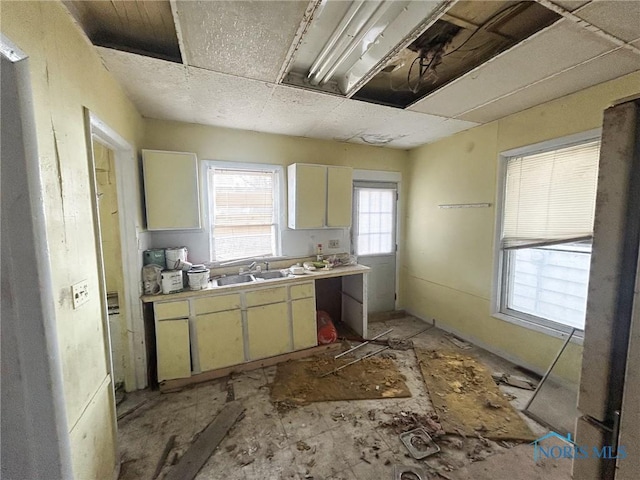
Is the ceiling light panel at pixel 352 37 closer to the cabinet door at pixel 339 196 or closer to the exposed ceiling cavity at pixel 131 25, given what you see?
the exposed ceiling cavity at pixel 131 25

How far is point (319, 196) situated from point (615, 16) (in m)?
2.57

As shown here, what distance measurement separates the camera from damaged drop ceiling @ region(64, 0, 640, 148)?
4.55ft

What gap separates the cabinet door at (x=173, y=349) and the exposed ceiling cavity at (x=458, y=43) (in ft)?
9.22

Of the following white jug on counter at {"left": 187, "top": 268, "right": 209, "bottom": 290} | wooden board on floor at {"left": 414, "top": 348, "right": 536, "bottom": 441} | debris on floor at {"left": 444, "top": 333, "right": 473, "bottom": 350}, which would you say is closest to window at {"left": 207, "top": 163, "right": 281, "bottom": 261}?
white jug on counter at {"left": 187, "top": 268, "right": 209, "bottom": 290}

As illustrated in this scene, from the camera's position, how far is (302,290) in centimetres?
296

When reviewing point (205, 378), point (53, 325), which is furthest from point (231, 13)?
point (205, 378)

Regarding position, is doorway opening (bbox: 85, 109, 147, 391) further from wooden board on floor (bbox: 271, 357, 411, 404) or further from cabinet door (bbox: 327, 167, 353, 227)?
cabinet door (bbox: 327, 167, 353, 227)

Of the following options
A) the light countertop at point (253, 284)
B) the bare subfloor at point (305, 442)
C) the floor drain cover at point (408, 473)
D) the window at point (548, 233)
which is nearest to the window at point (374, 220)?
the light countertop at point (253, 284)

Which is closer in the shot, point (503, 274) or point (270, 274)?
point (503, 274)

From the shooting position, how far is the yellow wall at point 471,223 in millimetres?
2293

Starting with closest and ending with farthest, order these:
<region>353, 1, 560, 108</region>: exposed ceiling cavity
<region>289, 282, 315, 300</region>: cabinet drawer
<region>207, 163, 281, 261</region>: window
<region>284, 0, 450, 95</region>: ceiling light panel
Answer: <region>284, 0, 450, 95</region>: ceiling light panel, <region>353, 1, 560, 108</region>: exposed ceiling cavity, <region>289, 282, 315, 300</region>: cabinet drawer, <region>207, 163, 281, 261</region>: window

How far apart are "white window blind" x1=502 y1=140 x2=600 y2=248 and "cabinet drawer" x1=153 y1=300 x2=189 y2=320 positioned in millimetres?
3430

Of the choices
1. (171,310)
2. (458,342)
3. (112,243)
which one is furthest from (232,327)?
(458,342)

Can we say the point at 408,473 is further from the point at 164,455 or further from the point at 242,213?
the point at 242,213
